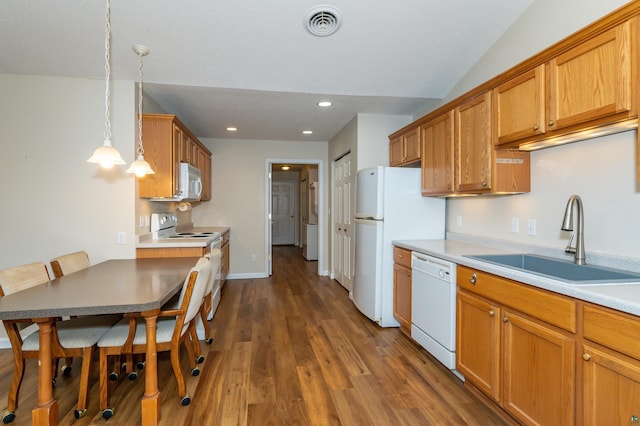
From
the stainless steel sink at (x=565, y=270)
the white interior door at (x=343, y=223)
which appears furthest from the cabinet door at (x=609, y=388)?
the white interior door at (x=343, y=223)

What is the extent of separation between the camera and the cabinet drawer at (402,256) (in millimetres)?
2980

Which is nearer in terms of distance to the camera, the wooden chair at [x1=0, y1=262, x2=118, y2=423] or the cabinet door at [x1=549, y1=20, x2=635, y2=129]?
the cabinet door at [x1=549, y1=20, x2=635, y2=129]

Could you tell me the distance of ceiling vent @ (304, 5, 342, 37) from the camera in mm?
2330

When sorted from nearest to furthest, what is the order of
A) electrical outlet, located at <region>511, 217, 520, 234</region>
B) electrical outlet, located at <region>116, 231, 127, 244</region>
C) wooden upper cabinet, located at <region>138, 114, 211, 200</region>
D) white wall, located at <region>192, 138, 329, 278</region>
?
1. electrical outlet, located at <region>511, 217, 520, 234</region>
2. electrical outlet, located at <region>116, 231, 127, 244</region>
3. wooden upper cabinet, located at <region>138, 114, 211, 200</region>
4. white wall, located at <region>192, 138, 329, 278</region>

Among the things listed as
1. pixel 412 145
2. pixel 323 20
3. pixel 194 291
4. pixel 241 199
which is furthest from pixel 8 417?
pixel 241 199

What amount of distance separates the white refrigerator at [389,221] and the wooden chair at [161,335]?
184 centimetres

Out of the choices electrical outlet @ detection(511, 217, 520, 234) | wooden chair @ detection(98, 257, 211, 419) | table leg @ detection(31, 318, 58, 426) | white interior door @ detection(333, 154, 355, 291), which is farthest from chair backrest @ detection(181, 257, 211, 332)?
white interior door @ detection(333, 154, 355, 291)

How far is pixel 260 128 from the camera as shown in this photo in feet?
15.7

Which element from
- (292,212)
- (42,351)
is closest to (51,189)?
(42,351)

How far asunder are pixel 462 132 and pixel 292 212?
7.95 m

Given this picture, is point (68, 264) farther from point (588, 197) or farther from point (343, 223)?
point (588, 197)

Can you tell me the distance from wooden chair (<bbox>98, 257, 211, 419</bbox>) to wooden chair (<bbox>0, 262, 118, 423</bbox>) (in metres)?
0.08

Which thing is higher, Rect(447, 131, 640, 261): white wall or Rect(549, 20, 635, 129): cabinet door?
Rect(549, 20, 635, 129): cabinet door

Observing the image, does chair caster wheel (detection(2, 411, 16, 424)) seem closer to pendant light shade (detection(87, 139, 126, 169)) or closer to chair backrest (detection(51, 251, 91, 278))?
chair backrest (detection(51, 251, 91, 278))
